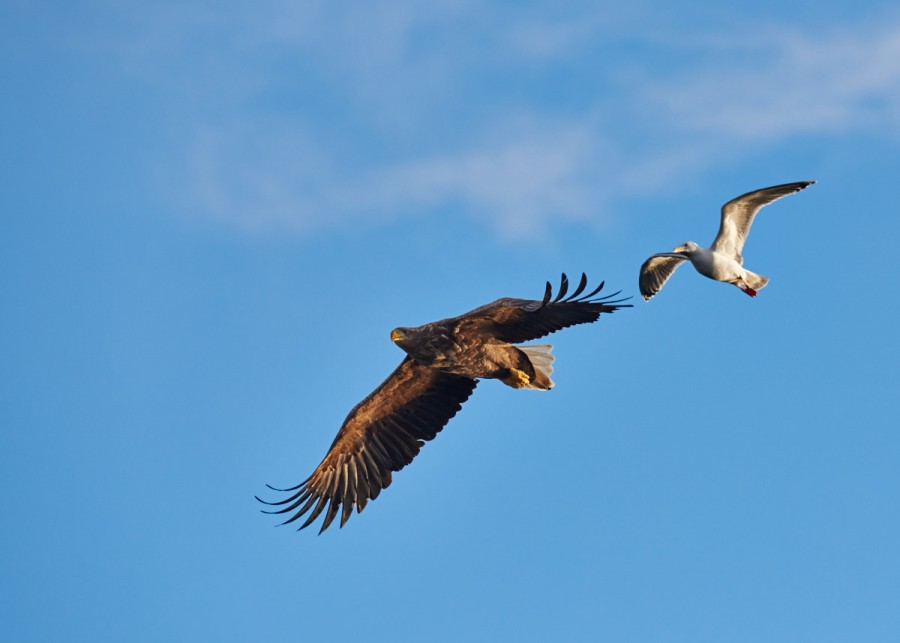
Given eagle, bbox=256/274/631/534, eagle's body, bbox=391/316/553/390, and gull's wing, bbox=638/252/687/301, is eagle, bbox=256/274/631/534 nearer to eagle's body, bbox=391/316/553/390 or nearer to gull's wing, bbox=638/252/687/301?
eagle's body, bbox=391/316/553/390

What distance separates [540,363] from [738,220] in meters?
3.72

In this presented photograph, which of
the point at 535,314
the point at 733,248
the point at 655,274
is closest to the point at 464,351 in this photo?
the point at 535,314

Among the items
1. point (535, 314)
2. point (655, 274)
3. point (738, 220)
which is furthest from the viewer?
point (655, 274)

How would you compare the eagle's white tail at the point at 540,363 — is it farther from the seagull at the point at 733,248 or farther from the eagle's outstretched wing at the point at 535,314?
the seagull at the point at 733,248

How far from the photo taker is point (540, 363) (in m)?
11.2

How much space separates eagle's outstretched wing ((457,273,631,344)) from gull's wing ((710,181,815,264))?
3976mm

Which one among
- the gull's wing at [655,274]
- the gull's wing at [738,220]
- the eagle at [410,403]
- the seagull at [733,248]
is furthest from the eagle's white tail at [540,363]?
the gull's wing at [655,274]

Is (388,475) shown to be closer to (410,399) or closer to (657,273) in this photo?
(410,399)

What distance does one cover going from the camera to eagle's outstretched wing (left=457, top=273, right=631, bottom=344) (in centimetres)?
990

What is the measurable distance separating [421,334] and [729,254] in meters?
4.65

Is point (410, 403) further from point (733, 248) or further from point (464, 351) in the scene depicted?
point (733, 248)

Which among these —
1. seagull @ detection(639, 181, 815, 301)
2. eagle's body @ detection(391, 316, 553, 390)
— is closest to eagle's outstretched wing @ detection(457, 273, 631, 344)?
eagle's body @ detection(391, 316, 553, 390)

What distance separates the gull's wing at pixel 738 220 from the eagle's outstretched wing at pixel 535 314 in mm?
3976

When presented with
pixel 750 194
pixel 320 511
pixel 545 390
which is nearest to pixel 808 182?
pixel 750 194
